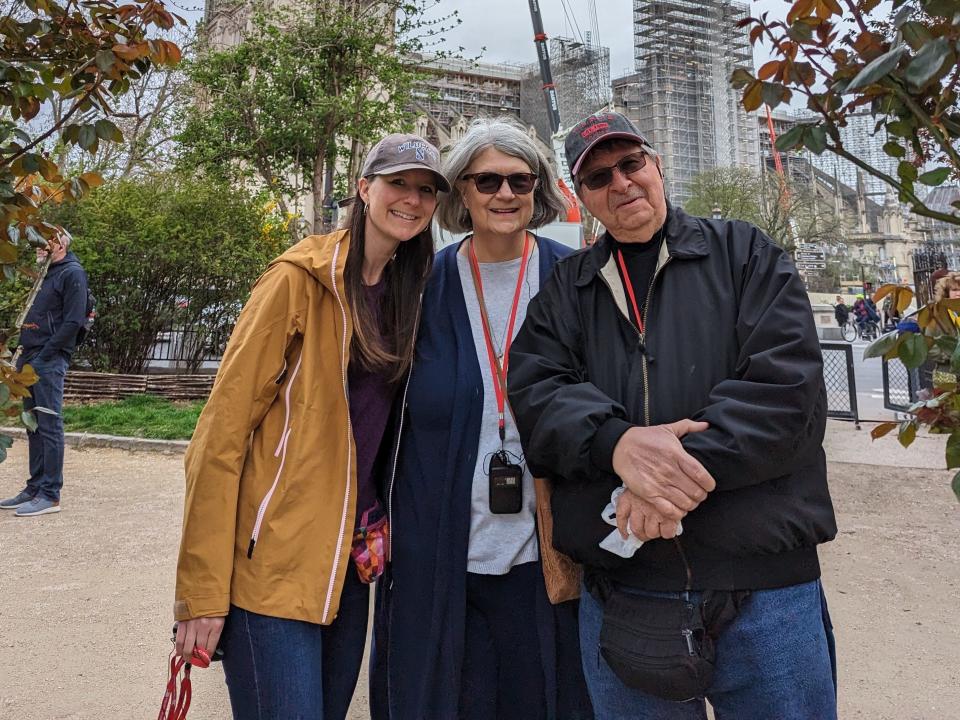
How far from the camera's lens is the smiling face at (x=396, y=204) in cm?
220

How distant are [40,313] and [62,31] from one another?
4.94 m

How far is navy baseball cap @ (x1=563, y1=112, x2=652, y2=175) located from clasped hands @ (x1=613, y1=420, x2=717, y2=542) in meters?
0.73

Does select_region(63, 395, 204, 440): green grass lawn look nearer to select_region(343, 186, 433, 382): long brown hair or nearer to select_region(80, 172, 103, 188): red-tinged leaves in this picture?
select_region(80, 172, 103, 188): red-tinged leaves

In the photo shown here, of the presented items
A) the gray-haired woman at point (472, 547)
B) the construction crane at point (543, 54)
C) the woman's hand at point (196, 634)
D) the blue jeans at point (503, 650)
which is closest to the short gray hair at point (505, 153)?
the gray-haired woman at point (472, 547)

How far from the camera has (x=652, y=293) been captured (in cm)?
176

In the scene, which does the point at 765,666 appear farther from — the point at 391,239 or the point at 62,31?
the point at 62,31

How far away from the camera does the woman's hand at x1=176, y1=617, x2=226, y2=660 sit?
189cm

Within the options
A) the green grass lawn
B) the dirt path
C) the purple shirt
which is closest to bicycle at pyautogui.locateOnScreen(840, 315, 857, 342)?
the dirt path

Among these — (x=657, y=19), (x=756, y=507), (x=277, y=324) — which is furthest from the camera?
(x=657, y=19)

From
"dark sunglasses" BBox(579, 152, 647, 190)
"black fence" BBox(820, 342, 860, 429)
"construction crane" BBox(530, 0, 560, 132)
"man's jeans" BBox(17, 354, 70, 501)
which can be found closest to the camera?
"dark sunglasses" BBox(579, 152, 647, 190)

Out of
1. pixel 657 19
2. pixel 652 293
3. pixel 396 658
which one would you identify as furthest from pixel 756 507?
pixel 657 19

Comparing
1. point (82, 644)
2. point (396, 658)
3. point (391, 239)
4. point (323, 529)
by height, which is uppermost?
point (391, 239)

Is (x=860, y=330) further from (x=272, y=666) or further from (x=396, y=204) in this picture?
(x=272, y=666)

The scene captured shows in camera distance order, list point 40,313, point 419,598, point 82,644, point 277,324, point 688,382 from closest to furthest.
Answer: point 688,382, point 277,324, point 419,598, point 82,644, point 40,313
